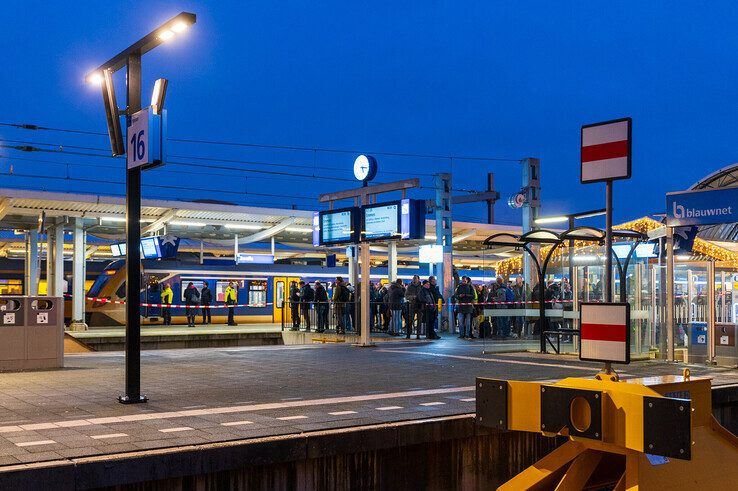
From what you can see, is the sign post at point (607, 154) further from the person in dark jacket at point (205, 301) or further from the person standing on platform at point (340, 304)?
the person in dark jacket at point (205, 301)

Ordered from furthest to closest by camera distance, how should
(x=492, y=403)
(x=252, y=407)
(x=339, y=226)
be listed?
(x=339, y=226) → (x=252, y=407) → (x=492, y=403)

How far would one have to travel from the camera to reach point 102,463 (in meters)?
6.11

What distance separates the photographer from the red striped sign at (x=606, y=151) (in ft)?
23.2

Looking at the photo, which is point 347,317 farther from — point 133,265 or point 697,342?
point 133,265

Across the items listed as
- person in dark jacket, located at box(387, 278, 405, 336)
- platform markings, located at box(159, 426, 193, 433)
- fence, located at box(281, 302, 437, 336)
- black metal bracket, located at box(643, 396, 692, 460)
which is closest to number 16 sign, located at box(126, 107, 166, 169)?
platform markings, located at box(159, 426, 193, 433)

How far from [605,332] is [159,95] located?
18.8ft

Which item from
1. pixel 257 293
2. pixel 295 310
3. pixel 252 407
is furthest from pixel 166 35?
pixel 257 293

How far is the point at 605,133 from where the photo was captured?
7.21 metres

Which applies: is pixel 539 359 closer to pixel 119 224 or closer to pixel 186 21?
pixel 186 21

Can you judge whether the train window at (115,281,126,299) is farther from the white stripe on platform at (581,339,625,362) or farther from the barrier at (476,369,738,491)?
the white stripe on platform at (581,339,625,362)

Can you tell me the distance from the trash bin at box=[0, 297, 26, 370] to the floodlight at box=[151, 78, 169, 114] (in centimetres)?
551

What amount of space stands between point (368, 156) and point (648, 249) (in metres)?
6.76

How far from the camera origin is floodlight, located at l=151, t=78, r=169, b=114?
9.45m

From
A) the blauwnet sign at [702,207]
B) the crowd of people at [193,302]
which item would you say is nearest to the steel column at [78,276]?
the crowd of people at [193,302]
